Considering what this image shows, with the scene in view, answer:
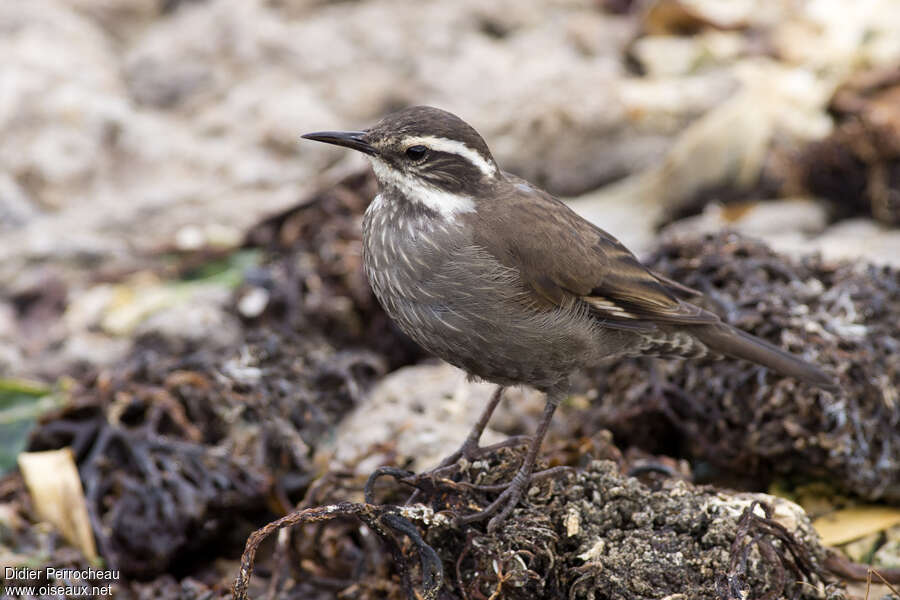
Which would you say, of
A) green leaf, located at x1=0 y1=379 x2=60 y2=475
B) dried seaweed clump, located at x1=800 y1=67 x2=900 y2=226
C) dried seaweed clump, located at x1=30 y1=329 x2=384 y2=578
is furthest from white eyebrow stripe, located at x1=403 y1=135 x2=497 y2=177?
dried seaweed clump, located at x1=800 y1=67 x2=900 y2=226

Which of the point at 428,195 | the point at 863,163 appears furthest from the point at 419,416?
the point at 863,163

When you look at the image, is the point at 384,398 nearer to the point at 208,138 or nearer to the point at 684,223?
the point at 684,223

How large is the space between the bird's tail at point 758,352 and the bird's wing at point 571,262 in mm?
82

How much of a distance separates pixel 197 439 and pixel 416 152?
6.91 ft

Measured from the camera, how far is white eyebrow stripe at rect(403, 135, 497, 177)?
424 cm

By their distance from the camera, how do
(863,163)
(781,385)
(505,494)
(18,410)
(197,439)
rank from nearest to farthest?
(505,494) → (781,385) → (197,439) → (18,410) → (863,163)

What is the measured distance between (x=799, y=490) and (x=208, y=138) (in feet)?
18.5

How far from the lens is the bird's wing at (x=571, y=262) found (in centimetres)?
427

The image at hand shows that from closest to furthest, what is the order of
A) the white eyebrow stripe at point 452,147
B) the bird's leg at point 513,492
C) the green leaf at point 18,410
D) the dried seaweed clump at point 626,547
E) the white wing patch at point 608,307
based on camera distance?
the dried seaweed clump at point 626,547, the bird's leg at point 513,492, the white eyebrow stripe at point 452,147, the white wing patch at point 608,307, the green leaf at point 18,410

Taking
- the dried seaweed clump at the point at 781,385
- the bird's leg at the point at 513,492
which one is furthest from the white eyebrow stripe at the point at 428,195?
the dried seaweed clump at the point at 781,385

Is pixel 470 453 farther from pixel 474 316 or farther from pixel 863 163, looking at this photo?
pixel 863 163

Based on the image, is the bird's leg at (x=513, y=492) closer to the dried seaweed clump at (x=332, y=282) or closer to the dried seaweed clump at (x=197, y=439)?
the dried seaweed clump at (x=197, y=439)

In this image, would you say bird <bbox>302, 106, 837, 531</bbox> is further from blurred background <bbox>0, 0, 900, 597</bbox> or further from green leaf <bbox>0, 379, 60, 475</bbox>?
green leaf <bbox>0, 379, 60, 475</bbox>

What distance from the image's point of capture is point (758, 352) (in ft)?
14.8
